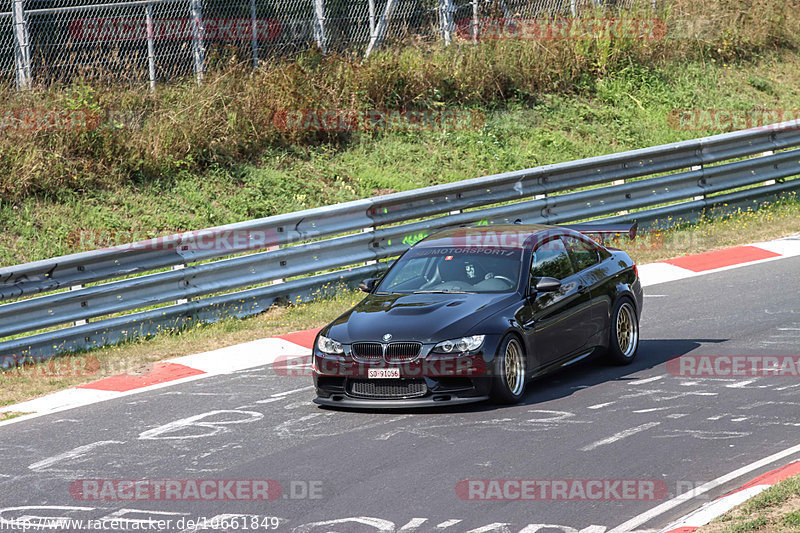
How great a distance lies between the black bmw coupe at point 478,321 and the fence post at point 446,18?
37.3 ft

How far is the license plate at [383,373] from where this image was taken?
9.30 m

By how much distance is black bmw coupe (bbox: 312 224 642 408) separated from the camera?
9289 mm

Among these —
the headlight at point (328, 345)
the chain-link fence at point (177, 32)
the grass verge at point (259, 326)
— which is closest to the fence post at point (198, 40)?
the chain-link fence at point (177, 32)

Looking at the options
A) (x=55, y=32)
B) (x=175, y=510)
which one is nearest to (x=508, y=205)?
(x=55, y=32)

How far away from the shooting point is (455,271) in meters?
10.4

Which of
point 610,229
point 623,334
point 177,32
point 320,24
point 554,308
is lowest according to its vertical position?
point 623,334

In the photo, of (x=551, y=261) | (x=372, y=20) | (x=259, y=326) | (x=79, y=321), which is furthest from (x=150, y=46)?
(x=551, y=261)

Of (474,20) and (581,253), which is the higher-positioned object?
(474,20)

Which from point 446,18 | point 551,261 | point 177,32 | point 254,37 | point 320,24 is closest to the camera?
point 551,261

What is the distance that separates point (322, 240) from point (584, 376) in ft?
16.1

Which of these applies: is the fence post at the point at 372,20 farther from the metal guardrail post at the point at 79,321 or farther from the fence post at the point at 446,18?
the metal guardrail post at the point at 79,321

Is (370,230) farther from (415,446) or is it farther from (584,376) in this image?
(415,446)

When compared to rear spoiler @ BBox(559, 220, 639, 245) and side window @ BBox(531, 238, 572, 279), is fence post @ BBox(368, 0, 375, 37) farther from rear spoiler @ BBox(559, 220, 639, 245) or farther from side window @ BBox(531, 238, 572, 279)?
side window @ BBox(531, 238, 572, 279)

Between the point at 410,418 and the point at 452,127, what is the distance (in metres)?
11.9
